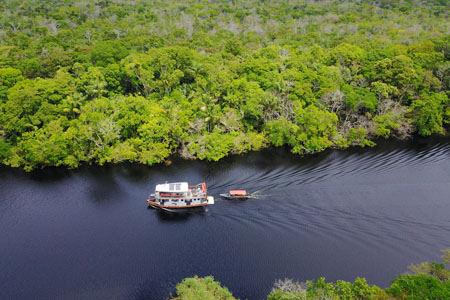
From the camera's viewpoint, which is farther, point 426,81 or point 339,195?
point 426,81

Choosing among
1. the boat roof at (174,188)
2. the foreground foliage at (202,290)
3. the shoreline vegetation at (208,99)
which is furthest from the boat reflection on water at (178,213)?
the shoreline vegetation at (208,99)

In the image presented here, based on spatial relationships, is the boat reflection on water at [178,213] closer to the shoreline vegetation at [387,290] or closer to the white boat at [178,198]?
the white boat at [178,198]

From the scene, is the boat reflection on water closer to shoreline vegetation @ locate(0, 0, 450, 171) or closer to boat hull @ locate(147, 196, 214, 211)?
boat hull @ locate(147, 196, 214, 211)


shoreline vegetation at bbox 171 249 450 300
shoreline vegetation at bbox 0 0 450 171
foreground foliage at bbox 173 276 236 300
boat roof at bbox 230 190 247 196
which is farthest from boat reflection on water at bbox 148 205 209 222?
shoreline vegetation at bbox 171 249 450 300

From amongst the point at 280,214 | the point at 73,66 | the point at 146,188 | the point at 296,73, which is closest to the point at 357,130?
the point at 296,73

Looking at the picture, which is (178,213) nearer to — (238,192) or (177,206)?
(177,206)

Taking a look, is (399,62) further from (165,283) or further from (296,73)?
(165,283)

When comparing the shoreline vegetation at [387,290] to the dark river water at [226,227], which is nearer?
the shoreline vegetation at [387,290]
